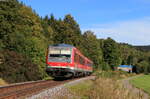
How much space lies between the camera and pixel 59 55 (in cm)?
2586

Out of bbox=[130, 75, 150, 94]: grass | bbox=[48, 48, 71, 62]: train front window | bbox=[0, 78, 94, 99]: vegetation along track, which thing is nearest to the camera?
bbox=[0, 78, 94, 99]: vegetation along track

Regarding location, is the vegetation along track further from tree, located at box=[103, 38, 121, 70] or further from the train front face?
tree, located at box=[103, 38, 121, 70]

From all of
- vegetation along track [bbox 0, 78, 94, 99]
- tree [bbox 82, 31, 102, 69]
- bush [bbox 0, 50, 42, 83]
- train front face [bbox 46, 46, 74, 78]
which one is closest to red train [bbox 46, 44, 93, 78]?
train front face [bbox 46, 46, 74, 78]

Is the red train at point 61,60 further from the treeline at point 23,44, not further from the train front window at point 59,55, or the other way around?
the treeline at point 23,44

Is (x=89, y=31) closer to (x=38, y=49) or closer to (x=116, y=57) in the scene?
(x=116, y=57)

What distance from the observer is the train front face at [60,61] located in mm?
25467

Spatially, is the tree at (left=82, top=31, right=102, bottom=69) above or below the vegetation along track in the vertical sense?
above

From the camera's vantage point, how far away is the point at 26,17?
56.4m

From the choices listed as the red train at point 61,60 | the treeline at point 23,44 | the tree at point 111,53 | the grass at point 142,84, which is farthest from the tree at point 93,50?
the red train at point 61,60

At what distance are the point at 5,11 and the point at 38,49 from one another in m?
10.6

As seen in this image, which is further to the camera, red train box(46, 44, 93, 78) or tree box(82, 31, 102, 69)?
tree box(82, 31, 102, 69)

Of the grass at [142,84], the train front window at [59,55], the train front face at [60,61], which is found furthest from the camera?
the train front window at [59,55]

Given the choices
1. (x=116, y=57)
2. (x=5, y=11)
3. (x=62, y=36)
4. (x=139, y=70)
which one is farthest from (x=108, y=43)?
(x=5, y=11)

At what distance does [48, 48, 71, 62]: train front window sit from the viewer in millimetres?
25609
